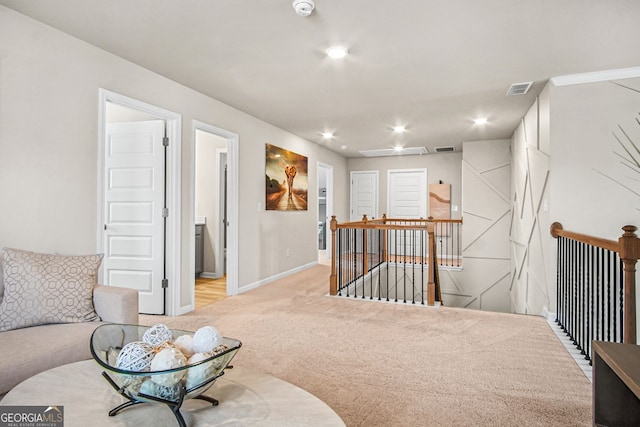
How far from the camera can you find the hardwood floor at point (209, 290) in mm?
4312

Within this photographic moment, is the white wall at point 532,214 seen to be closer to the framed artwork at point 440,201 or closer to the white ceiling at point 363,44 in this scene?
the white ceiling at point 363,44

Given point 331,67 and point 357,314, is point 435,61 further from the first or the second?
point 357,314

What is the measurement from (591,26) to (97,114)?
12.0ft

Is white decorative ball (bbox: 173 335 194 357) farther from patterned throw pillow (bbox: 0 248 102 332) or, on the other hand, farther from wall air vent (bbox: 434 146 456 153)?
wall air vent (bbox: 434 146 456 153)

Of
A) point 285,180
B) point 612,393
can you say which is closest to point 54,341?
point 612,393

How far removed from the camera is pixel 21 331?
1882 millimetres

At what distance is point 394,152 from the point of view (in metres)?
7.71

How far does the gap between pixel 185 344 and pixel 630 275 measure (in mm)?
2409

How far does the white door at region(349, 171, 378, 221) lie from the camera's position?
8.48 metres

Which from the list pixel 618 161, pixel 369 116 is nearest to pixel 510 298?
pixel 618 161

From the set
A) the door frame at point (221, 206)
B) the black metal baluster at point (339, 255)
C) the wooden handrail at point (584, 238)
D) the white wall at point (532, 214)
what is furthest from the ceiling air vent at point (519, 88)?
the door frame at point (221, 206)

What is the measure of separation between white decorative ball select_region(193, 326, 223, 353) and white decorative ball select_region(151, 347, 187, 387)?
10 centimetres

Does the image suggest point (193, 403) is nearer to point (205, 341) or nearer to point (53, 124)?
point (205, 341)

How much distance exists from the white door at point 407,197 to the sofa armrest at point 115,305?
6415 mm
